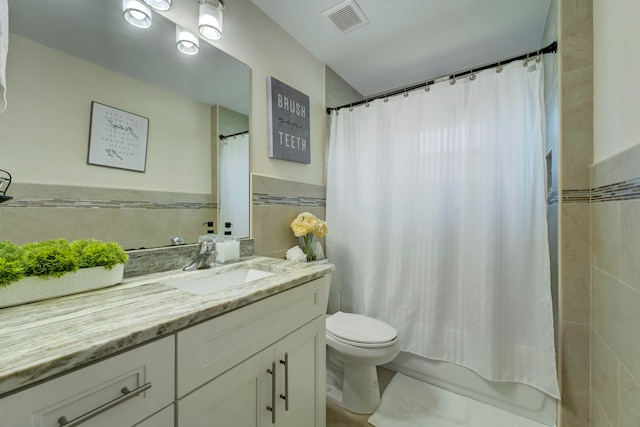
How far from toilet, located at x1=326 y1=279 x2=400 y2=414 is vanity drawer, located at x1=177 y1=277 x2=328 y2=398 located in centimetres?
49

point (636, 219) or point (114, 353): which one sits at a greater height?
point (636, 219)

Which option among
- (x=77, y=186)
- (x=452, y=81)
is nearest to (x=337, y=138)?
(x=452, y=81)

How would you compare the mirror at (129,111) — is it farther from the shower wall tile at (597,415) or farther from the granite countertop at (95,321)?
the shower wall tile at (597,415)

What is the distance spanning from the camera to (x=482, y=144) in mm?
1504

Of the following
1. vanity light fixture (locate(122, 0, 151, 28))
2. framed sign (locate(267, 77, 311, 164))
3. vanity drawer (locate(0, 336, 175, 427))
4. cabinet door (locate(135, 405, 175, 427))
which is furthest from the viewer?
framed sign (locate(267, 77, 311, 164))

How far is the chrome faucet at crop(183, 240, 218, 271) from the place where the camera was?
1.16 metres

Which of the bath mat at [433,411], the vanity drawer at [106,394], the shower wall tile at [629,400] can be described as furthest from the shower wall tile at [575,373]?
the vanity drawer at [106,394]

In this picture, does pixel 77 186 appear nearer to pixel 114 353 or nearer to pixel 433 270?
pixel 114 353

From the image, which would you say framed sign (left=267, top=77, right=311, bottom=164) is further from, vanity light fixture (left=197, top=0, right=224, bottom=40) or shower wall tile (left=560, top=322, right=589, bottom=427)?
shower wall tile (left=560, top=322, right=589, bottom=427)

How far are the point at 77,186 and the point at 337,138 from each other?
1605 millimetres

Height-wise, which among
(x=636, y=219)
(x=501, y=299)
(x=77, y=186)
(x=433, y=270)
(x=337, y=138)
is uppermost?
→ (x=337, y=138)

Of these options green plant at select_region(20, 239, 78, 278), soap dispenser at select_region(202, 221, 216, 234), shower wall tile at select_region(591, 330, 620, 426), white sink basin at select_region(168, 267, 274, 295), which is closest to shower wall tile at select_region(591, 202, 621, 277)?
shower wall tile at select_region(591, 330, 620, 426)

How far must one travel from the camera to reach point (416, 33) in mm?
1713

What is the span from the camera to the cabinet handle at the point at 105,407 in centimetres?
46
